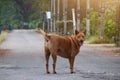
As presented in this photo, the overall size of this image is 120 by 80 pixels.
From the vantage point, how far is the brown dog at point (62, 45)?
16797 millimetres

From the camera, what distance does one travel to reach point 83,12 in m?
66.7

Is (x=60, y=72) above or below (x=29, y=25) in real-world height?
above

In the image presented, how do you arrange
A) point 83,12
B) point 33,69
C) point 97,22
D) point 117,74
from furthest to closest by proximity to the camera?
point 83,12 → point 97,22 → point 33,69 → point 117,74

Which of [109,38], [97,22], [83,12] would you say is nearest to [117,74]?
[109,38]

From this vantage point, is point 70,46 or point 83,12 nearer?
point 70,46

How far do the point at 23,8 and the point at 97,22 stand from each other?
80862 millimetres

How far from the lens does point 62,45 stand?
1703 cm

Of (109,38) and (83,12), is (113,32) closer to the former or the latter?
(109,38)

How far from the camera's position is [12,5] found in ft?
418

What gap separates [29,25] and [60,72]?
113m

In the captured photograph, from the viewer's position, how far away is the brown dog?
16797 mm

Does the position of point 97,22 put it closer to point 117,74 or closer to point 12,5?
point 117,74

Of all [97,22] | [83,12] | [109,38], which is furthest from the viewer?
[83,12]

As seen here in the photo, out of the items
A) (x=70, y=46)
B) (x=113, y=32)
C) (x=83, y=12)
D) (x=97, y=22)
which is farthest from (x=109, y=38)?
(x=70, y=46)
